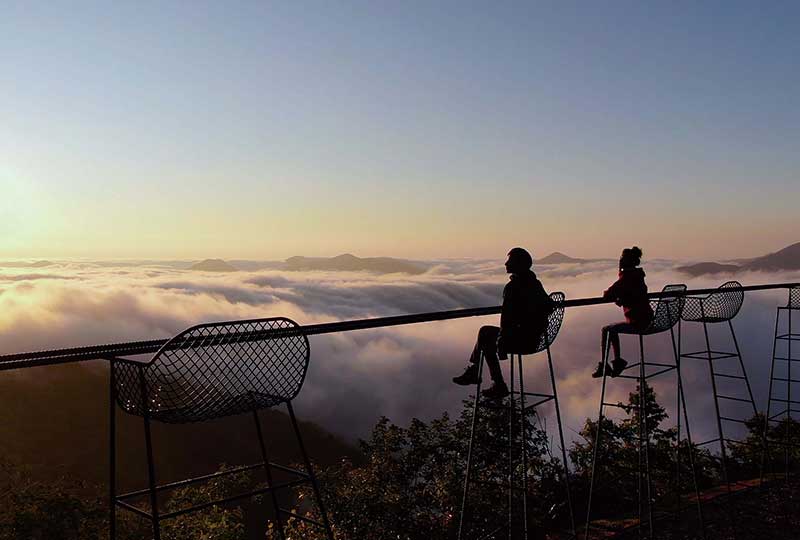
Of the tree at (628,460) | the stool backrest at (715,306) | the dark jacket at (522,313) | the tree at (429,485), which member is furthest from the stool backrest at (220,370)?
the tree at (628,460)

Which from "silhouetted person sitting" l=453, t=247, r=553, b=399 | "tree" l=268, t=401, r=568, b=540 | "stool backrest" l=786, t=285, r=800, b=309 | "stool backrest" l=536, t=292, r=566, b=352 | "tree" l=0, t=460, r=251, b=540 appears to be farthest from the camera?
"tree" l=268, t=401, r=568, b=540

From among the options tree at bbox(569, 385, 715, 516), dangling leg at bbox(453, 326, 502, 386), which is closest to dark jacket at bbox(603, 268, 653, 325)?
dangling leg at bbox(453, 326, 502, 386)

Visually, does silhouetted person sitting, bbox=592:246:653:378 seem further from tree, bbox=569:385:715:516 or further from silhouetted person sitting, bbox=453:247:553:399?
tree, bbox=569:385:715:516

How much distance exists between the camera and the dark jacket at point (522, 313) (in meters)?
4.55

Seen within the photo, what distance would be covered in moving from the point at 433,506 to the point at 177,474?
61.1m

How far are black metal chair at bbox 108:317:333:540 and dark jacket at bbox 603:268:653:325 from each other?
3480 millimetres

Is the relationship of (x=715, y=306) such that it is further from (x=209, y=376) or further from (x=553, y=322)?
(x=209, y=376)

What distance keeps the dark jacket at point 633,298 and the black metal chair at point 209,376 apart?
3480mm

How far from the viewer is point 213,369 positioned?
2.68 meters

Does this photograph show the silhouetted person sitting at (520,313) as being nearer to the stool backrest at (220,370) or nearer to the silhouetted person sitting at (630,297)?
the silhouetted person sitting at (630,297)

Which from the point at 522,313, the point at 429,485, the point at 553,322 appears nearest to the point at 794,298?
the point at 553,322

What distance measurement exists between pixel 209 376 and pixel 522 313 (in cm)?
241

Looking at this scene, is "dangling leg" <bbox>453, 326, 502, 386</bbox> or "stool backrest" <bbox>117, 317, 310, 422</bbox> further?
"dangling leg" <bbox>453, 326, 502, 386</bbox>

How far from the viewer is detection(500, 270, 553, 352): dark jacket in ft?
14.9
